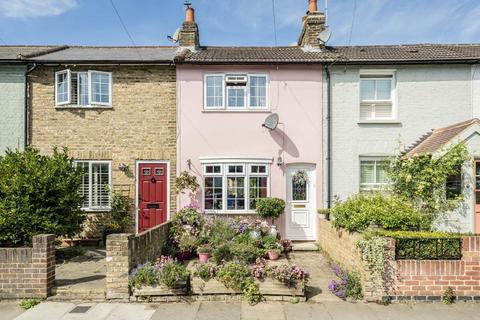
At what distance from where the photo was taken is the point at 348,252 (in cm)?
720

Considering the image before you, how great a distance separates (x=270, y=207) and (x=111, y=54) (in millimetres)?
8626

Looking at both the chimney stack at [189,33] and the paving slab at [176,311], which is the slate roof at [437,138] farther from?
the chimney stack at [189,33]

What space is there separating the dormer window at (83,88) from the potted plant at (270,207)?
6.29 m

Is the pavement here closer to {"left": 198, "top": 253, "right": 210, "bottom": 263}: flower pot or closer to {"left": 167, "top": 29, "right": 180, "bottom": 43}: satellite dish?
{"left": 198, "top": 253, "right": 210, "bottom": 263}: flower pot

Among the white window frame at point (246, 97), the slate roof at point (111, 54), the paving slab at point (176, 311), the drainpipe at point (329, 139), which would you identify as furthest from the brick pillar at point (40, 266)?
the drainpipe at point (329, 139)

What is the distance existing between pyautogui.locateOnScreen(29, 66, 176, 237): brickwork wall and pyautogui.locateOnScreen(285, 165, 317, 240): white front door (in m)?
4.03

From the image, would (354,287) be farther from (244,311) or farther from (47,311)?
(47,311)

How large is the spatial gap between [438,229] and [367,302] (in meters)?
4.86

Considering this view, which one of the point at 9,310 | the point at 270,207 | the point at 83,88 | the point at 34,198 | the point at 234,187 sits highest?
the point at 83,88

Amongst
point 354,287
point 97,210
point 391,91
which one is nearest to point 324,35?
point 391,91

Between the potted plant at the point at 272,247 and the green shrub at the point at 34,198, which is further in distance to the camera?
the potted plant at the point at 272,247

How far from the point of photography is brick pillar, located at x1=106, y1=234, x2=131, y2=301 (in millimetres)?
6066

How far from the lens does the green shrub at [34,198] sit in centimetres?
777

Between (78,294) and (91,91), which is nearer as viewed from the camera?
(78,294)
